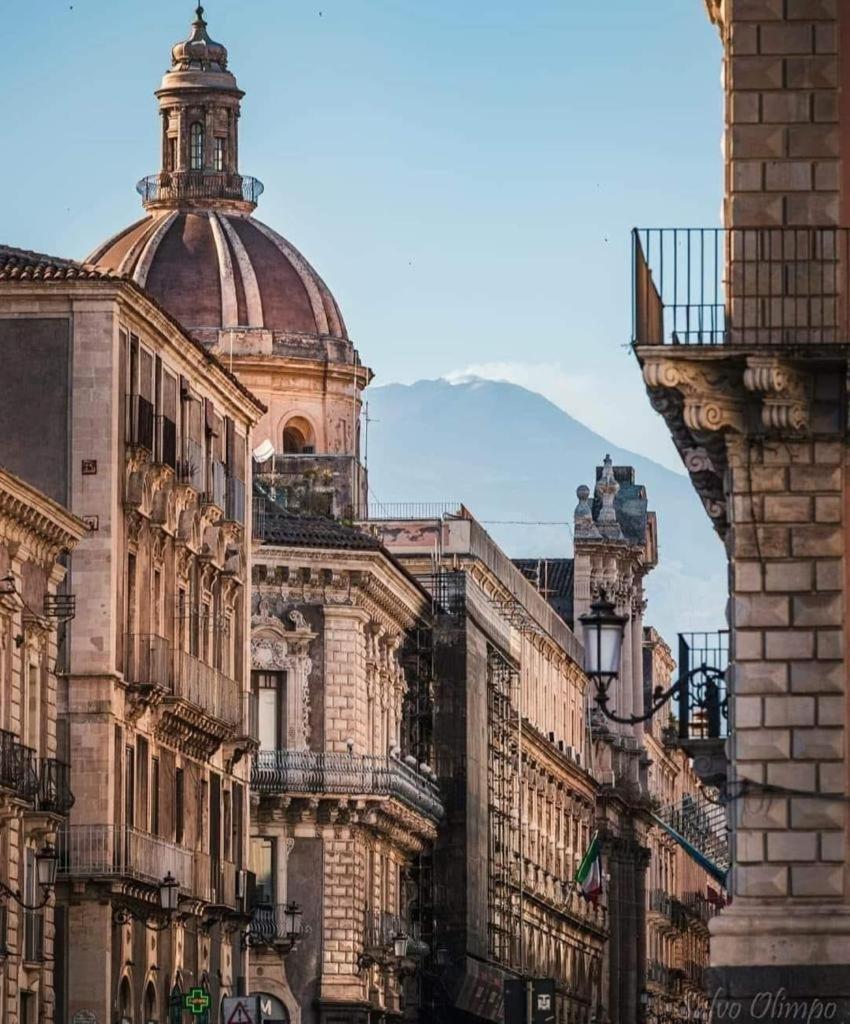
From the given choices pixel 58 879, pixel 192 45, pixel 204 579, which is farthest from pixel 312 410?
pixel 58 879

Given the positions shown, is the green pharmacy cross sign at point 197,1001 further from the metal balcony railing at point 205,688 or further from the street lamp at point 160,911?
the metal balcony railing at point 205,688

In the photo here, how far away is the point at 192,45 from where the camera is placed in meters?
119

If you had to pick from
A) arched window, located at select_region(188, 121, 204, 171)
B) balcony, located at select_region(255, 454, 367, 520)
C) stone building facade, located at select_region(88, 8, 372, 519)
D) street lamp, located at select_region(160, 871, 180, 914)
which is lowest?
street lamp, located at select_region(160, 871, 180, 914)

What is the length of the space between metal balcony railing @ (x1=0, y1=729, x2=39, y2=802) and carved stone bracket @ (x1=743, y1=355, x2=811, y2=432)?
27.7 m

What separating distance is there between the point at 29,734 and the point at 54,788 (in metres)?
1.26

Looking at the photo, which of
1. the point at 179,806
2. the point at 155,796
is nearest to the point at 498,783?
the point at 179,806

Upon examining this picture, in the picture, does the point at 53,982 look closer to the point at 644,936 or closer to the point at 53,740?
the point at 53,740

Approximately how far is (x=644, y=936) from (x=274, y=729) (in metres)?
63.0

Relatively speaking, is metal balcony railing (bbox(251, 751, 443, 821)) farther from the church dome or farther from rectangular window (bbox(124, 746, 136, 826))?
the church dome

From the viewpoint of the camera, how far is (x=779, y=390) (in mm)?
37250

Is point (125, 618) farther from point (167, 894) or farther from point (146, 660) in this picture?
point (167, 894)

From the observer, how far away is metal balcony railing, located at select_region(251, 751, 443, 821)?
295ft

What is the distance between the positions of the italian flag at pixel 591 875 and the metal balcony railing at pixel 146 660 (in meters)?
42.4

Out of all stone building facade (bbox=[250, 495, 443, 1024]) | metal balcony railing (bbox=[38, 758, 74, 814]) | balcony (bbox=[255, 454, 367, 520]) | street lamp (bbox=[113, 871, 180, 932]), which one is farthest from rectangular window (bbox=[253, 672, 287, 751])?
metal balcony railing (bbox=[38, 758, 74, 814])
